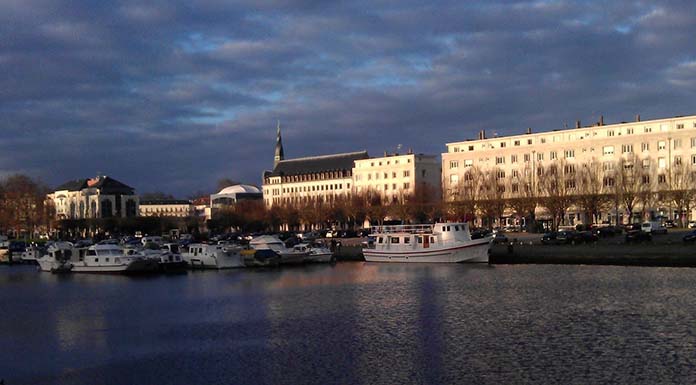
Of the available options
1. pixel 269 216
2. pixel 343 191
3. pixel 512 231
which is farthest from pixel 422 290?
pixel 343 191

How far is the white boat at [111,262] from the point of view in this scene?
67.2 m

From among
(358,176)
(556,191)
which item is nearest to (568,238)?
(556,191)

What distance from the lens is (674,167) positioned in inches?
4183

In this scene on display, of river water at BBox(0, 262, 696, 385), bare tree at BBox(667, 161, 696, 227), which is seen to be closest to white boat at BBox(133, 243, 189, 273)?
river water at BBox(0, 262, 696, 385)

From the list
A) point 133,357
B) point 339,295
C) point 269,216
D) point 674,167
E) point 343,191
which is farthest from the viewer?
point 343,191

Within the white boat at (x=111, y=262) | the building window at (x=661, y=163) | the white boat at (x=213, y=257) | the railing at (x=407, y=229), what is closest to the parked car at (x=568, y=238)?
the railing at (x=407, y=229)

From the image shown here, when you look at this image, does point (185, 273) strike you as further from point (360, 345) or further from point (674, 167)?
point (674, 167)

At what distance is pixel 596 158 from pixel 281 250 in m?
59.6

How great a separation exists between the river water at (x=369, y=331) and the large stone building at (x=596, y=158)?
55.5 metres

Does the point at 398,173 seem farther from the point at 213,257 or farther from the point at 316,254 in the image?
the point at 213,257

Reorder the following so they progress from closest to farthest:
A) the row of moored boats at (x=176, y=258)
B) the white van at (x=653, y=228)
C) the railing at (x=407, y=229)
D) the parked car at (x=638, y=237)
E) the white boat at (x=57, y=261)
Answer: the row of moored boats at (x=176, y=258) < the parked car at (x=638, y=237) < the white boat at (x=57, y=261) < the railing at (x=407, y=229) < the white van at (x=653, y=228)

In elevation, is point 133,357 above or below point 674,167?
below

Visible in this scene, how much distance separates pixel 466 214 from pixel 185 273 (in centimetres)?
5322

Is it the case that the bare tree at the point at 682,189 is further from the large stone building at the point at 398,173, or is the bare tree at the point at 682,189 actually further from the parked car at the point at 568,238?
the large stone building at the point at 398,173
